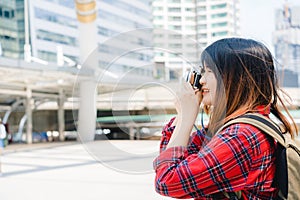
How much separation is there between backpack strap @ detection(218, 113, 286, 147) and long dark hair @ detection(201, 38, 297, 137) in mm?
27

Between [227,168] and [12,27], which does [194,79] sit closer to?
[227,168]

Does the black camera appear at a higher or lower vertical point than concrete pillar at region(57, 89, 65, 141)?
higher

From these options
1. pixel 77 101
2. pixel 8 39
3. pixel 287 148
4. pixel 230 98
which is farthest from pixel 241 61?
pixel 8 39

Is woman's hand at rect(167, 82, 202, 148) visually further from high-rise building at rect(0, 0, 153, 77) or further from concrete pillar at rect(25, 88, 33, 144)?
high-rise building at rect(0, 0, 153, 77)

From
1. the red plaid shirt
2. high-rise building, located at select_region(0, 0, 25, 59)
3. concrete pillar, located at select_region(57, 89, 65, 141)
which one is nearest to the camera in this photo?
the red plaid shirt

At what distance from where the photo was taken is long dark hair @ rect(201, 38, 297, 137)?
79 cm

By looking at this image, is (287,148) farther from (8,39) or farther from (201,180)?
(8,39)

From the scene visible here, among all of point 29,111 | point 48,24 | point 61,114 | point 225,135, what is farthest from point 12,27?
point 225,135

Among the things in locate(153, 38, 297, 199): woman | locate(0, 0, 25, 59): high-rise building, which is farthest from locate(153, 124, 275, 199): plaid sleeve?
locate(0, 0, 25, 59): high-rise building

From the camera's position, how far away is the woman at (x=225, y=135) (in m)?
0.71

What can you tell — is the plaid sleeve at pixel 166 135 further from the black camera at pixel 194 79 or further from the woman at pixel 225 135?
the black camera at pixel 194 79

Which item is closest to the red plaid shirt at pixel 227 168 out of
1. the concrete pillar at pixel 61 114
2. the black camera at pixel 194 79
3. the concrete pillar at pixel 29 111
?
the black camera at pixel 194 79

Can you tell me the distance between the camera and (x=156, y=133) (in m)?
0.99

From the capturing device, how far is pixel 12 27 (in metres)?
27.9
